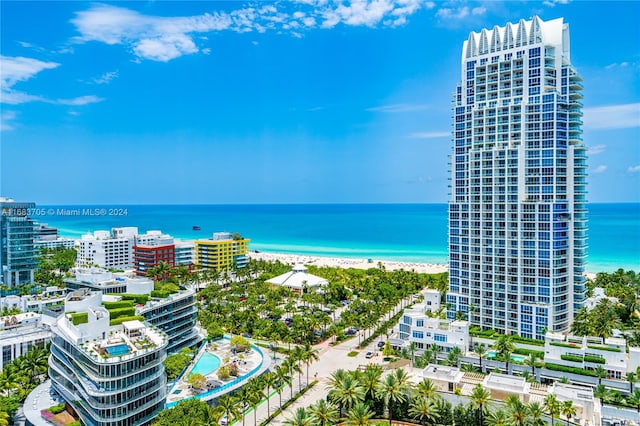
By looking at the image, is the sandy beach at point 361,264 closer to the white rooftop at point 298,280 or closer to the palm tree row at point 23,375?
the white rooftop at point 298,280

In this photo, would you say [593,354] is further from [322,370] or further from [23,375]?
[23,375]

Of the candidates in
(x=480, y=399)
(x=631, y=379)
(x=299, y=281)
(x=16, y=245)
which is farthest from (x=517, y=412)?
(x=16, y=245)

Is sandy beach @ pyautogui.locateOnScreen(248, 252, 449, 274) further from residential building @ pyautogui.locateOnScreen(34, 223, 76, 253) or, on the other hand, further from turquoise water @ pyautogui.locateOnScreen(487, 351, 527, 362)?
turquoise water @ pyautogui.locateOnScreen(487, 351, 527, 362)

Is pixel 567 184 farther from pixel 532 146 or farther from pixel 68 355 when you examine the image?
pixel 68 355

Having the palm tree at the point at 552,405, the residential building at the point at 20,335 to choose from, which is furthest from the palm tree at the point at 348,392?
the residential building at the point at 20,335

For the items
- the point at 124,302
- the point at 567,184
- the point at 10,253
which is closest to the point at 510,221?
the point at 567,184

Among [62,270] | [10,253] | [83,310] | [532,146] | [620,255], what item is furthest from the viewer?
[620,255]
